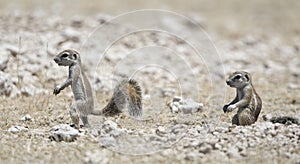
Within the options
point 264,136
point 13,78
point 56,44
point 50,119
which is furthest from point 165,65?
point 264,136

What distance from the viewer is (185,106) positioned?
7.90 metres

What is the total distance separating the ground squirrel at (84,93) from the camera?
6.70 meters

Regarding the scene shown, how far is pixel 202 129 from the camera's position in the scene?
21.9ft

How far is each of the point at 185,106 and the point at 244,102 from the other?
129cm

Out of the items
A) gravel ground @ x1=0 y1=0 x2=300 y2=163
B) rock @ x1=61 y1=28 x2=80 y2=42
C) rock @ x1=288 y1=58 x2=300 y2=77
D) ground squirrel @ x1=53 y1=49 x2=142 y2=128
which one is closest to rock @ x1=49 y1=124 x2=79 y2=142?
gravel ground @ x1=0 y1=0 x2=300 y2=163

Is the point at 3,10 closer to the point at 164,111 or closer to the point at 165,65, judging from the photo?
the point at 165,65

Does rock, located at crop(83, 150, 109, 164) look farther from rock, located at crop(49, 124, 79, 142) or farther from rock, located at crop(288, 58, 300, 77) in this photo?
rock, located at crop(288, 58, 300, 77)

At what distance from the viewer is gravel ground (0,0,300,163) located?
5961 millimetres

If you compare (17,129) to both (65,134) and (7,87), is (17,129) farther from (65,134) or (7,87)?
(7,87)

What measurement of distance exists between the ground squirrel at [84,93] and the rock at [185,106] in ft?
3.48

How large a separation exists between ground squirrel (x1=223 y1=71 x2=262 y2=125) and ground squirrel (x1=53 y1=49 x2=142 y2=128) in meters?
1.20

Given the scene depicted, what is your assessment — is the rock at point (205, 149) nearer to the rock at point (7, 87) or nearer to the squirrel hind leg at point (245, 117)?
the squirrel hind leg at point (245, 117)

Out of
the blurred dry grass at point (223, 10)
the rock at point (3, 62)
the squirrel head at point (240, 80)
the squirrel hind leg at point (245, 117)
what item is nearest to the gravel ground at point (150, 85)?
the rock at point (3, 62)

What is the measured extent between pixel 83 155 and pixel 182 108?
2.45 meters
